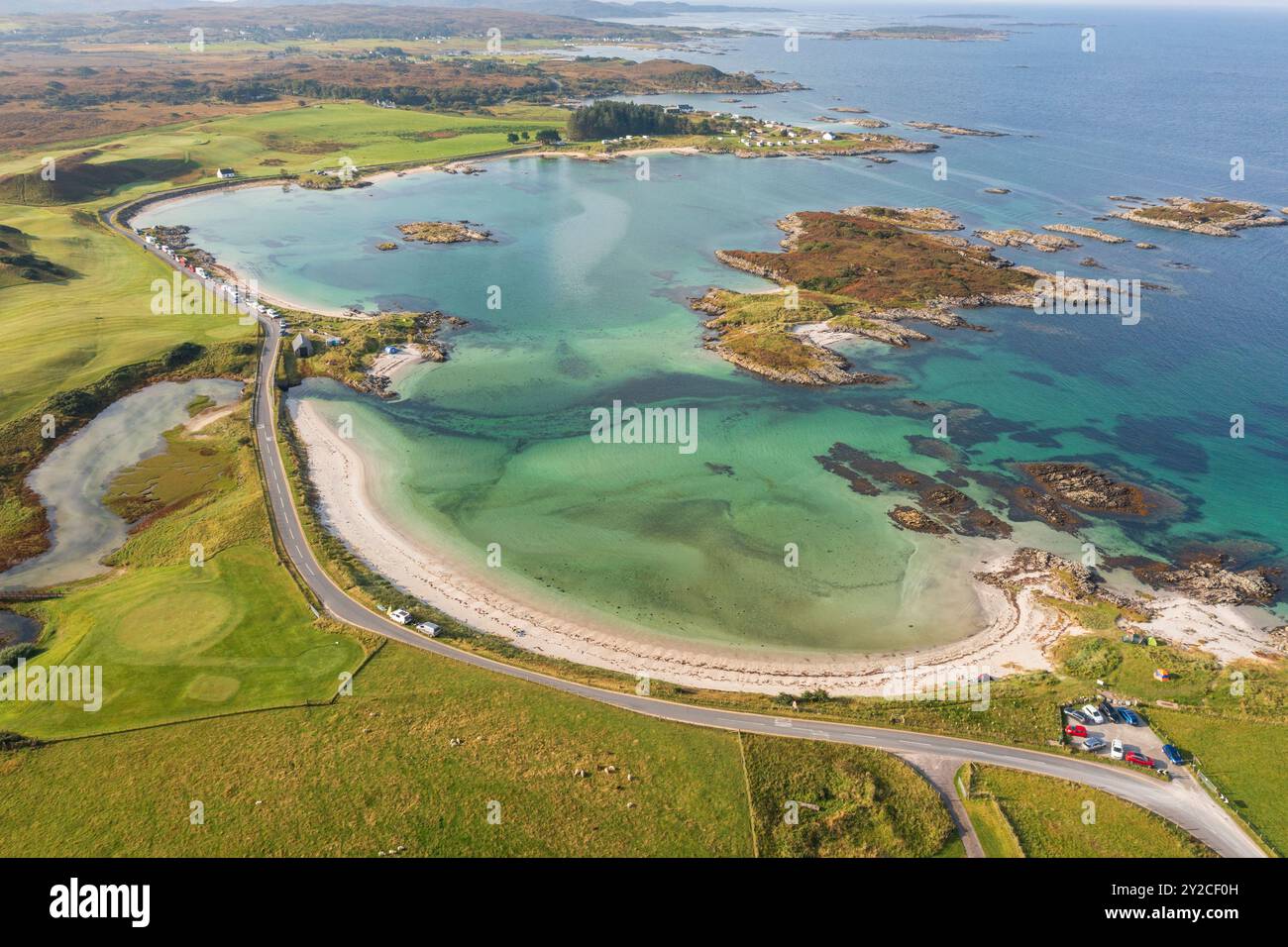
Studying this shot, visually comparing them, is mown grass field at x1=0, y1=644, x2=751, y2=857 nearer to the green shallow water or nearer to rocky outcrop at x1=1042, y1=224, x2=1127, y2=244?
the green shallow water

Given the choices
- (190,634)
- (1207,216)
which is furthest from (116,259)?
(1207,216)

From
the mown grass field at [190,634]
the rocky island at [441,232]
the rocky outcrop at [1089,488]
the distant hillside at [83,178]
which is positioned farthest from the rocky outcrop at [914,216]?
the distant hillside at [83,178]

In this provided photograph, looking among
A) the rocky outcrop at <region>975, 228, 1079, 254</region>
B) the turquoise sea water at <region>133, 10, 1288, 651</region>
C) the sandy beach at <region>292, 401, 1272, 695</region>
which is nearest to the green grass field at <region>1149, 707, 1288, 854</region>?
the sandy beach at <region>292, 401, 1272, 695</region>

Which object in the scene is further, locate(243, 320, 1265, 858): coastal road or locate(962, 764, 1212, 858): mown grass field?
locate(243, 320, 1265, 858): coastal road

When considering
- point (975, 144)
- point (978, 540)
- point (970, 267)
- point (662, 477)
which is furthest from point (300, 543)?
point (975, 144)

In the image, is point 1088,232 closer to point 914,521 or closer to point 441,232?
point 914,521
